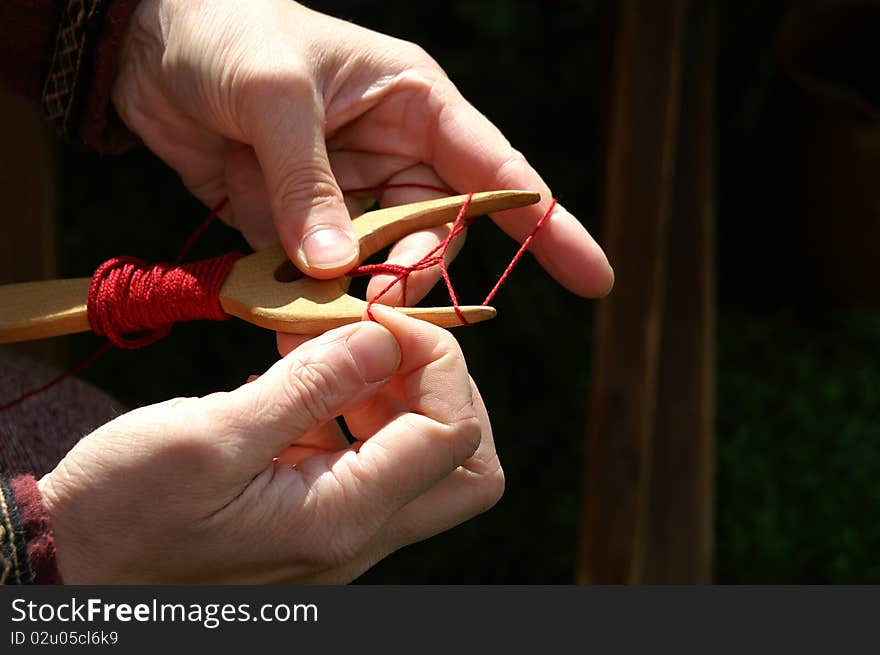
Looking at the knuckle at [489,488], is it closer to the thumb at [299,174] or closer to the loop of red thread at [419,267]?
the loop of red thread at [419,267]

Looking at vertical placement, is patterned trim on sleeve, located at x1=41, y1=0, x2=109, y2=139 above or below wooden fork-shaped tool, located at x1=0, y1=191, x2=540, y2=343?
above

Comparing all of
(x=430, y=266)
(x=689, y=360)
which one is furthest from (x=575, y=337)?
(x=430, y=266)

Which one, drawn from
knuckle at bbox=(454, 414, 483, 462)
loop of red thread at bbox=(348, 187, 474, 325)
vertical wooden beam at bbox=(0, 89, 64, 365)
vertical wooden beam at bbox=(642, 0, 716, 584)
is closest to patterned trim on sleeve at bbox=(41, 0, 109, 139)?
vertical wooden beam at bbox=(0, 89, 64, 365)

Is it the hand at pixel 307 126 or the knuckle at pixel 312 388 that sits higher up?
the hand at pixel 307 126

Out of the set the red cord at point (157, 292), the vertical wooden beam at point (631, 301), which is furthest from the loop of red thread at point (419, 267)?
the vertical wooden beam at point (631, 301)

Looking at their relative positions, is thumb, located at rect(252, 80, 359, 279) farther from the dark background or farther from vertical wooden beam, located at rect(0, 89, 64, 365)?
the dark background

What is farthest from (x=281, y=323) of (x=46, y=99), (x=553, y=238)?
(x=46, y=99)

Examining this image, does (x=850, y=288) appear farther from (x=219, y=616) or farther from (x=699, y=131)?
(x=219, y=616)
